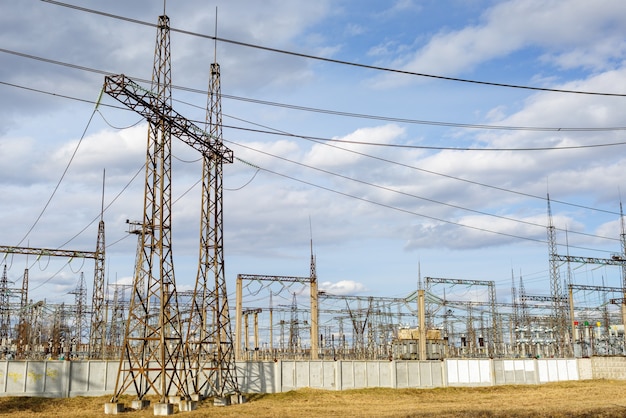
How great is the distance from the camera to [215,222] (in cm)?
3344

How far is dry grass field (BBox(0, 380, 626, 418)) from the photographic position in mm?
26517

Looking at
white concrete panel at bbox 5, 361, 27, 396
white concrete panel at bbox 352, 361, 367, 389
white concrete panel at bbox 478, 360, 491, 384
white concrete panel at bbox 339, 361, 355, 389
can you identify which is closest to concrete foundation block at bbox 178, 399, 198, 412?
white concrete panel at bbox 5, 361, 27, 396

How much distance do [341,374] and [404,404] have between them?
6568mm

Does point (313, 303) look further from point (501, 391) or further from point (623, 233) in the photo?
point (623, 233)

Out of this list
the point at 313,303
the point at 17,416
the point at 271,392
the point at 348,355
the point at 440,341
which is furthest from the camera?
the point at 348,355

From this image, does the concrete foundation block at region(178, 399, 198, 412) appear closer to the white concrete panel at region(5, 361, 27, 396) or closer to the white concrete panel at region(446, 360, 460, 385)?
the white concrete panel at region(5, 361, 27, 396)

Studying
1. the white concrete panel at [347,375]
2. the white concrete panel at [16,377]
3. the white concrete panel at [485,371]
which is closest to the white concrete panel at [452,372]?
the white concrete panel at [485,371]

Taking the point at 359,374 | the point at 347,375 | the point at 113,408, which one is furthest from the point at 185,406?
the point at 359,374

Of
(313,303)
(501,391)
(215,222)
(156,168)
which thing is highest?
(156,168)

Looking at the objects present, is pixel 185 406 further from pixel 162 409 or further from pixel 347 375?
pixel 347 375

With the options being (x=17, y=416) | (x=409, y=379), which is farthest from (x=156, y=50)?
(x=409, y=379)

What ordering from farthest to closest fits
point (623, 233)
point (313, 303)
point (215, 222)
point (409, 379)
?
point (623, 233)
point (313, 303)
point (409, 379)
point (215, 222)

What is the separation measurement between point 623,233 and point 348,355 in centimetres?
3616

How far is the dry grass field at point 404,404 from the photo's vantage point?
87.0ft
